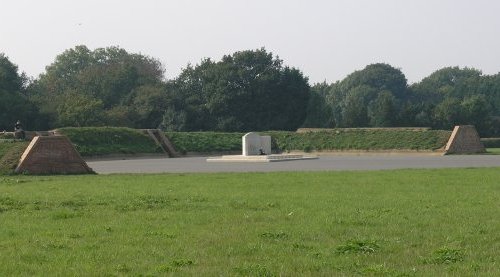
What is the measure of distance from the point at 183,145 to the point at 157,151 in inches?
143

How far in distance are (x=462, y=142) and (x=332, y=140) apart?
429 inches

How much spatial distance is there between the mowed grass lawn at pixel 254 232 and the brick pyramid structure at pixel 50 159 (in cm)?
1139

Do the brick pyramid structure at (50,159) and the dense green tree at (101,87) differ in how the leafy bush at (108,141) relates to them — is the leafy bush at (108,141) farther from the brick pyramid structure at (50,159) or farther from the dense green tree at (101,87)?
the brick pyramid structure at (50,159)

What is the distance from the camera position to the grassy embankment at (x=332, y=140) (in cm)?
5553

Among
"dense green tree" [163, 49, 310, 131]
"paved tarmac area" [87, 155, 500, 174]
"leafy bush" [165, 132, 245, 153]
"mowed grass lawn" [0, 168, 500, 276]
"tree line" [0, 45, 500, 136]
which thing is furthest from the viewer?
"dense green tree" [163, 49, 310, 131]

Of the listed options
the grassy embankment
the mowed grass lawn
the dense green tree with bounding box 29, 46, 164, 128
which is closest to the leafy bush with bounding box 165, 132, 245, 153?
the grassy embankment

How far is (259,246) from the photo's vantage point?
9430mm

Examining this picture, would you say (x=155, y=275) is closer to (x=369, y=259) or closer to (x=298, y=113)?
(x=369, y=259)

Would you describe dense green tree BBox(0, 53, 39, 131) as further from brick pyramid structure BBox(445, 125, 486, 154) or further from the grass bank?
brick pyramid structure BBox(445, 125, 486, 154)

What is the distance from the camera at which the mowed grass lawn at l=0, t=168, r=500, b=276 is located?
8.14 meters

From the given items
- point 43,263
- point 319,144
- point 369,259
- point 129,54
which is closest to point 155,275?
point 43,263

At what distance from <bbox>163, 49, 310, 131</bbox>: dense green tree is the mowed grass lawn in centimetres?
5699

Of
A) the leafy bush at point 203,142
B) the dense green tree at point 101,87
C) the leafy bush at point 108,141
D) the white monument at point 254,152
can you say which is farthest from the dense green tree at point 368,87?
the white monument at point 254,152

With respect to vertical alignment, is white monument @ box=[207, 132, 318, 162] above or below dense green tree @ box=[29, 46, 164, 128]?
below
